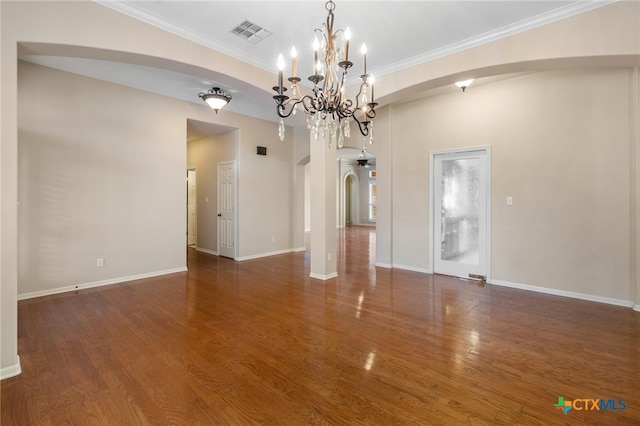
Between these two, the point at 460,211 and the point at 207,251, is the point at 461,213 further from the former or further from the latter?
the point at 207,251

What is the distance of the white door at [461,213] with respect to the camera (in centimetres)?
506

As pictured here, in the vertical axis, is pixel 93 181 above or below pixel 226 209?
above

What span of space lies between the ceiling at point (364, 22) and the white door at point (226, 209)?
123 inches

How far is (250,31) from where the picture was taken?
11.0 feet

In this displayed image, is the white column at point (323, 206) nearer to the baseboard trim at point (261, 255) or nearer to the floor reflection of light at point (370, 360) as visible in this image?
the baseboard trim at point (261, 255)

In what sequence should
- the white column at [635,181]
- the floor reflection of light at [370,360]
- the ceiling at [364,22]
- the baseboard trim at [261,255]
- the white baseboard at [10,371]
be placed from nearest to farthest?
the white baseboard at [10,371] → the floor reflection of light at [370,360] → the ceiling at [364,22] → the white column at [635,181] → the baseboard trim at [261,255]

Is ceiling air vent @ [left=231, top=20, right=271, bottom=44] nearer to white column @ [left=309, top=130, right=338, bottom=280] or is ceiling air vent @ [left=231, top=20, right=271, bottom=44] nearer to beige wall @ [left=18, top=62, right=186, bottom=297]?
white column @ [left=309, top=130, right=338, bottom=280]

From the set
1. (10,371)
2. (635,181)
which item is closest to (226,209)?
(10,371)

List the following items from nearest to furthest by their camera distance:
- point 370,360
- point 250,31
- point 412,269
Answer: point 370,360, point 250,31, point 412,269

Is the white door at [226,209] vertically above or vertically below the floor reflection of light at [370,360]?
above

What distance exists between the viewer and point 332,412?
78.0 inches

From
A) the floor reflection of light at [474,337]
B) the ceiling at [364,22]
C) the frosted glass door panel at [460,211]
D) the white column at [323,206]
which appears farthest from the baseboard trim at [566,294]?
the ceiling at [364,22]

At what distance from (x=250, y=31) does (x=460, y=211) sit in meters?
4.30

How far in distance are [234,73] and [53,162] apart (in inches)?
118
